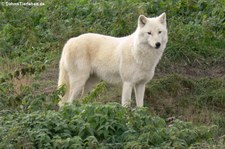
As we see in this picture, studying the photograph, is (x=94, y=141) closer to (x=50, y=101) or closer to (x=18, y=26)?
(x=50, y=101)

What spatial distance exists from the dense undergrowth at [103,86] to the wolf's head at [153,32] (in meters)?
1.07

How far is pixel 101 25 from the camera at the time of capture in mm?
13695

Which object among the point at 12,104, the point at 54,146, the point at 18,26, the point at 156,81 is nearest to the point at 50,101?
the point at 12,104

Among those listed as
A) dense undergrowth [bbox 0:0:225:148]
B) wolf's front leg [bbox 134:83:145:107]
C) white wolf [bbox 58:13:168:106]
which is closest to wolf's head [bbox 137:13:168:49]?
white wolf [bbox 58:13:168:106]

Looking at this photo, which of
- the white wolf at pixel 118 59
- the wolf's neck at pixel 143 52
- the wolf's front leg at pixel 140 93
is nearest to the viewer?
the white wolf at pixel 118 59

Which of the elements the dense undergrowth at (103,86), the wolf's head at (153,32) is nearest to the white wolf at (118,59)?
the wolf's head at (153,32)

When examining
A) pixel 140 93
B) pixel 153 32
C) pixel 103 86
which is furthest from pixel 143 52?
pixel 103 86

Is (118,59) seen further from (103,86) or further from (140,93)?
(103,86)

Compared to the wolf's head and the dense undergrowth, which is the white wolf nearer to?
the wolf's head

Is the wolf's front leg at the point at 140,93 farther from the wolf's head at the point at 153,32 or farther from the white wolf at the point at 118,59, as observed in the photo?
the wolf's head at the point at 153,32

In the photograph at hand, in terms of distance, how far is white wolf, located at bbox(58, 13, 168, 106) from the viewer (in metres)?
9.76

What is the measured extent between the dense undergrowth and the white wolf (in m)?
0.41

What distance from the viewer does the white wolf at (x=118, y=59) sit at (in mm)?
9758

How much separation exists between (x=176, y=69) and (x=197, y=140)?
505cm
